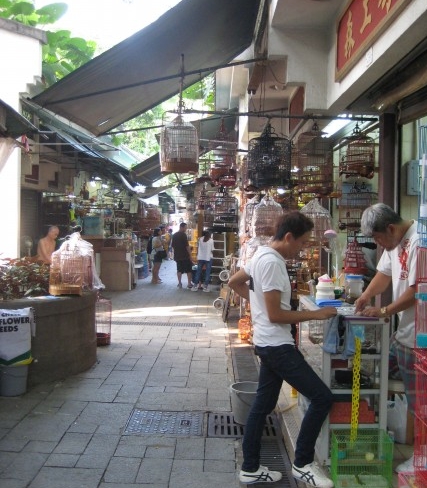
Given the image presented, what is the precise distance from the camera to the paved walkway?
3686 mm

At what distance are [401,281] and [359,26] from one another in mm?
2414

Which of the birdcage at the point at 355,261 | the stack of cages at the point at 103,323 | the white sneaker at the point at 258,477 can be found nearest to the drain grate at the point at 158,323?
the stack of cages at the point at 103,323

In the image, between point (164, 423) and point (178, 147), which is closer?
point (164, 423)

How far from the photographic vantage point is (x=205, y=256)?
14.3 metres

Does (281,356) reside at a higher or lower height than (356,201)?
lower

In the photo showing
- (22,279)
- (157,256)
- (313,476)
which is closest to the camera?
(313,476)

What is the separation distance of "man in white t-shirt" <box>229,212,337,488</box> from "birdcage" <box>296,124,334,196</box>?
2.97 m

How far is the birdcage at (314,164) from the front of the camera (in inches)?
245

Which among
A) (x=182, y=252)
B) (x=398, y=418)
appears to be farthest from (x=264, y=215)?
(x=182, y=252)

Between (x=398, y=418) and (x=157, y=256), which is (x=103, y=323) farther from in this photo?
(x=157, y=256)

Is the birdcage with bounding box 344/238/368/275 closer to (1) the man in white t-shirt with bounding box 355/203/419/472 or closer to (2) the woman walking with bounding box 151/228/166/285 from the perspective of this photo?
(1) the man in white t-shirt with bounding box 355/203/419/472

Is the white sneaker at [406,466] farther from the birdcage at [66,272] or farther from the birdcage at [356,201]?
the birdcage at [66,272]

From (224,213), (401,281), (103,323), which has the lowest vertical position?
(103,323)

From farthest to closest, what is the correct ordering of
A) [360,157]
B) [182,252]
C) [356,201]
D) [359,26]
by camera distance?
[182,252] < [356,201] < [360,157] < [359,26]
